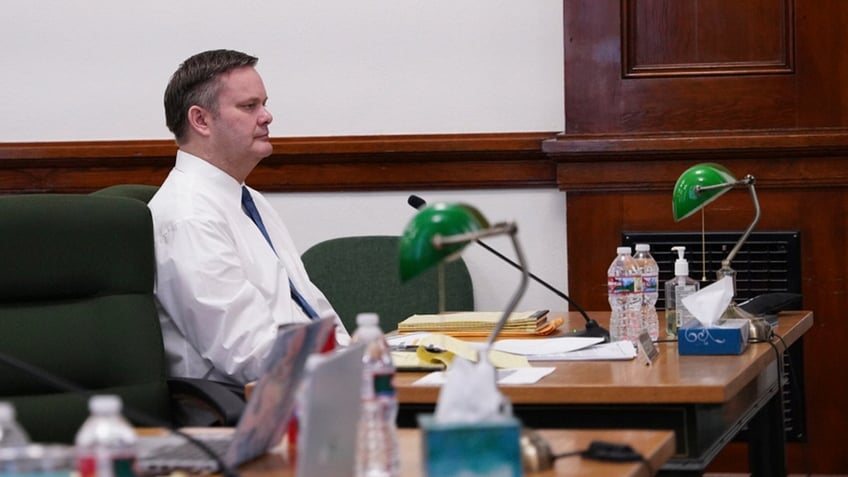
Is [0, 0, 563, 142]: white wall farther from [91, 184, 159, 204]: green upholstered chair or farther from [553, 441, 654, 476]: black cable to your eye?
[553, 441, 654, 476]: black cable

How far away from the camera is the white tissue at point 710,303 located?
2.71 m

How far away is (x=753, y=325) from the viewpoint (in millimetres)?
2840

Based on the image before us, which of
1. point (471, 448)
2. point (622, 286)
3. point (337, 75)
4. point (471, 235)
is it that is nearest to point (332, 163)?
point (337, 75)

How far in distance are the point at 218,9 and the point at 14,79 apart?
750mm

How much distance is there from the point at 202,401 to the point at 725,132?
2.03 meters

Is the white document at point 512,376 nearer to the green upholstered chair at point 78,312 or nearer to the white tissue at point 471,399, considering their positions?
the green upholstered chair at point 78,312

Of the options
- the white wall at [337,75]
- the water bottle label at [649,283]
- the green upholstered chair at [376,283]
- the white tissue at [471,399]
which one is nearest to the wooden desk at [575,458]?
the white tissue at [471,399]

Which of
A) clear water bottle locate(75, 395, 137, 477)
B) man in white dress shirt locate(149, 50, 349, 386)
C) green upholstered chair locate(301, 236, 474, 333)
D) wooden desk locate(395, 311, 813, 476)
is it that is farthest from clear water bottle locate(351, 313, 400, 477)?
green upholstered chair locate(301, 236, 474, 333)

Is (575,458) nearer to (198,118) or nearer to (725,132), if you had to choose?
(198,118)

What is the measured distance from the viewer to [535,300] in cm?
436

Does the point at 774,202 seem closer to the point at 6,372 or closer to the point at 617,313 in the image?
the point at 617,313

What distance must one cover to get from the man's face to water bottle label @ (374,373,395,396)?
5.94 ft

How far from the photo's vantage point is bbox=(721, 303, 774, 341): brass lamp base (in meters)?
2.83

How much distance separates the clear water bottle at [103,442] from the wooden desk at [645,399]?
42.1 inches
